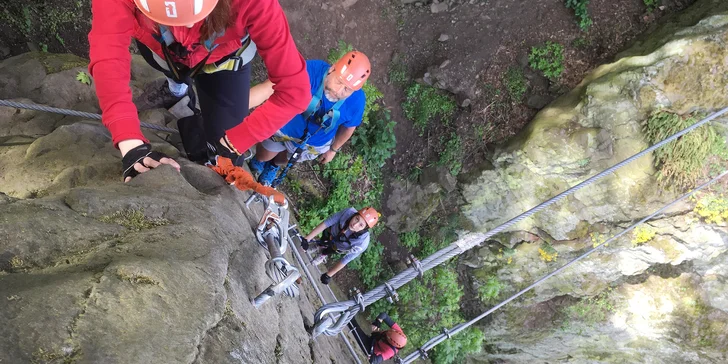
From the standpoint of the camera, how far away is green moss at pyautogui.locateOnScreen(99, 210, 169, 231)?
2.51m

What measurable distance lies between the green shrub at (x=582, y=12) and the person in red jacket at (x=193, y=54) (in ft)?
21.3

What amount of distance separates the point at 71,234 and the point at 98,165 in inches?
49.3

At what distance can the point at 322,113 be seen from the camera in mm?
4664

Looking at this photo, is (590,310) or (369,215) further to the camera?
(590,310)

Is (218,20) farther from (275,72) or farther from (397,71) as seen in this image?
(397,71)

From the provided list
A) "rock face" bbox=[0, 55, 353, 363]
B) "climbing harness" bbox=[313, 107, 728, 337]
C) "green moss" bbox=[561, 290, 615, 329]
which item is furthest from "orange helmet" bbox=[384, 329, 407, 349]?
"climbing harness" bbox=[313, 107, 728, 337]

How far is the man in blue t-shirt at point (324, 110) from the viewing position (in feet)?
14.6

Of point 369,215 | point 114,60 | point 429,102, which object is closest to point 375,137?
point 429,102

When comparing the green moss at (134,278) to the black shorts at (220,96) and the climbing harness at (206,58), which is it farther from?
the black shorts at (220,96)

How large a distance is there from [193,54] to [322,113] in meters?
1.86

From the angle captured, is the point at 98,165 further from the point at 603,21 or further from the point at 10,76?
the point at 603,21

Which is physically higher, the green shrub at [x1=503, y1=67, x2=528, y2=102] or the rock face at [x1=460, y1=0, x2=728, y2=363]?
the green shrub at [x1=503, y1=67, x2=528, y2=102]

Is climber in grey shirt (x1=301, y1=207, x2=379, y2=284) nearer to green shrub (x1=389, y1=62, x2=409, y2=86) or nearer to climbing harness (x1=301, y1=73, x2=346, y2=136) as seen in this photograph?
climbing harness (x1=301, y1=73, x2=346, y2=136)

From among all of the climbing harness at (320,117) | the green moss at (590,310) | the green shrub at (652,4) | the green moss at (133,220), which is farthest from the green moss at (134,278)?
the green shrub at (652,4)
